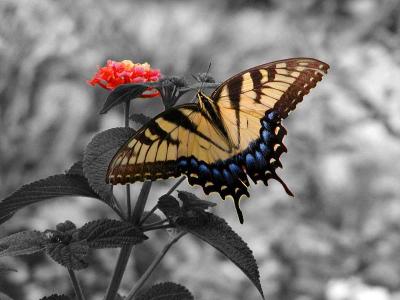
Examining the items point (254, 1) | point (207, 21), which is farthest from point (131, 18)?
point (254, 1)

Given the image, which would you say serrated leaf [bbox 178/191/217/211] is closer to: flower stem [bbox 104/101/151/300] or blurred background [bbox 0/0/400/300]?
flower stem [bbox 104/101/151/300]

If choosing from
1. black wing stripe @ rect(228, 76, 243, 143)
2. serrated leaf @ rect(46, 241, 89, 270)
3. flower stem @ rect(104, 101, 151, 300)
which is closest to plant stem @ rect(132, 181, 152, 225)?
flower stem @ rect(104, 101, 151, 300)

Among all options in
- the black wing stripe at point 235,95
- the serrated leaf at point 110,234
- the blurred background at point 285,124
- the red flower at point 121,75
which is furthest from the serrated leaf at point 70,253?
the blurred background at point 285,124

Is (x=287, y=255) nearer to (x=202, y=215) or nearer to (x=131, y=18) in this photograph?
(x=131, y=18)

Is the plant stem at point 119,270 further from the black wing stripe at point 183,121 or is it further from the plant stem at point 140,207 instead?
the black wing stripe at point 183,121

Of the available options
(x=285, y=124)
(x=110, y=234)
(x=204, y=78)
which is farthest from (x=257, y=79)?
(x=285, y=124)
